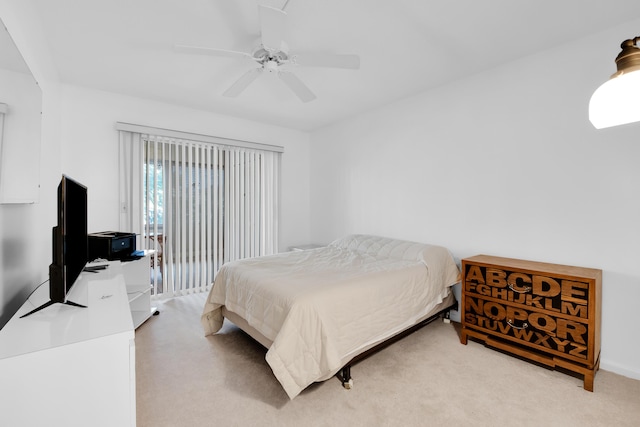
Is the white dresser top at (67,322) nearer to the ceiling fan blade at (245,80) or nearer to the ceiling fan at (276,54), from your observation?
the ceiling fan at (276,54)

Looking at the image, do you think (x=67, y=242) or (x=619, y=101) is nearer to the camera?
(x=619, y=101)

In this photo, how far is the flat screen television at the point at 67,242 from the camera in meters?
1.30

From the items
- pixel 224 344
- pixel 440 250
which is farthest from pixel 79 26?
pixel 440 250

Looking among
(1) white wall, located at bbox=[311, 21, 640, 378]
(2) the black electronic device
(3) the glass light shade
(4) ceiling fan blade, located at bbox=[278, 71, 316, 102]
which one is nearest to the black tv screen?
(2) the black electronic device

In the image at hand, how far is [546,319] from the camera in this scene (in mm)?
2098

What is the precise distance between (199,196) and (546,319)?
3.91m

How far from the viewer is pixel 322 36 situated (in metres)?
2.16

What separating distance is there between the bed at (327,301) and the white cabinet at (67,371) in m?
0.80

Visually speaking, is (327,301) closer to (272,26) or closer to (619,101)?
(619,101)

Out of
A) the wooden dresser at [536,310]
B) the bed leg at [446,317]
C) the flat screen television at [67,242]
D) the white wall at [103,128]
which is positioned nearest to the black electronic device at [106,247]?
the flat screen television at [67,242]

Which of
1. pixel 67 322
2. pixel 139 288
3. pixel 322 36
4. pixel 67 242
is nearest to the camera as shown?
pixel 67 322

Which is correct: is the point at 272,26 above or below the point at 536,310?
above

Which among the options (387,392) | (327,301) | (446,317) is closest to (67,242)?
(327,301)

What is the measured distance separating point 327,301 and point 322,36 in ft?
6.42
